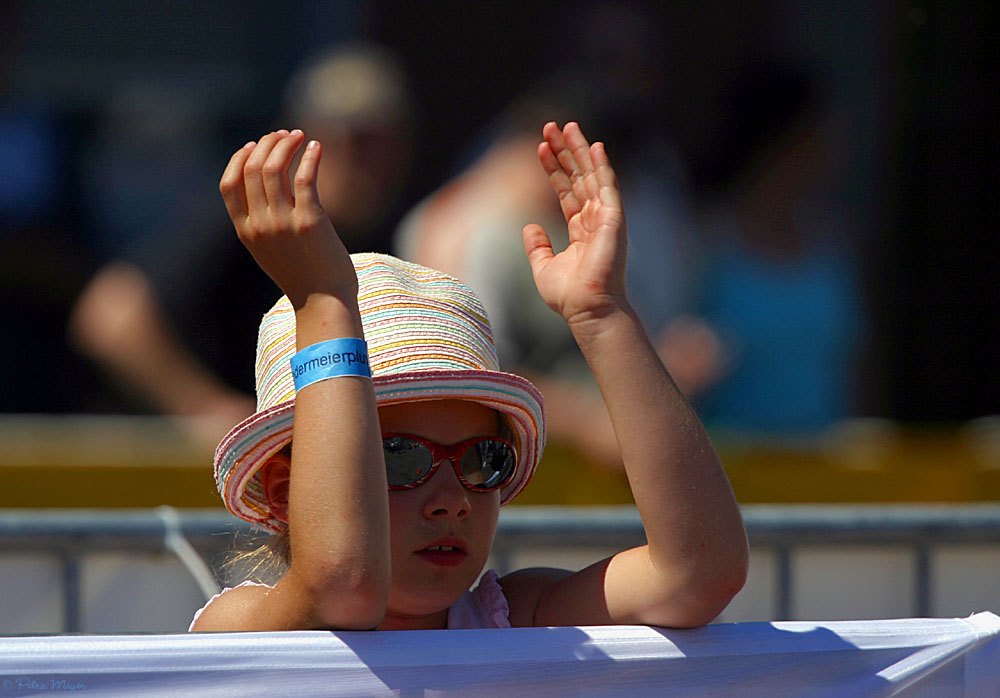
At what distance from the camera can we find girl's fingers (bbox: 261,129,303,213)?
1.71 meters

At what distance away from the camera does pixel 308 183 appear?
67.2 inches

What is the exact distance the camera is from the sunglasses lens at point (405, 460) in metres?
1.99

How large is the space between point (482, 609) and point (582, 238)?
0.65 meters

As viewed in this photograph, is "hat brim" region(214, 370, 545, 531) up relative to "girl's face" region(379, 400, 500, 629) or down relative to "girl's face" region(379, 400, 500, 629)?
up

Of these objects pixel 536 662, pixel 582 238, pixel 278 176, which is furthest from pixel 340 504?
pixel 582 238

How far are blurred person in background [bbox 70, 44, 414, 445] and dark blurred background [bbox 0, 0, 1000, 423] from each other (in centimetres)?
177

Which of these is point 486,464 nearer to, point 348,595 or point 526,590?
point 526,590

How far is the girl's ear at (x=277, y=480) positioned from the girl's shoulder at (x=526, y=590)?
40 cm

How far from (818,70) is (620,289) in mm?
4583

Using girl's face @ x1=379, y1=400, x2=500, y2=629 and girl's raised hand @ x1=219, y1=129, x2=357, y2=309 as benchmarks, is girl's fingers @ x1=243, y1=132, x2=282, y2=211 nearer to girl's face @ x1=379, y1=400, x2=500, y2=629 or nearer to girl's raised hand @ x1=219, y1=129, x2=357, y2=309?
girl's raised hand @ x1=219, y1=129, x2=357, y2=309

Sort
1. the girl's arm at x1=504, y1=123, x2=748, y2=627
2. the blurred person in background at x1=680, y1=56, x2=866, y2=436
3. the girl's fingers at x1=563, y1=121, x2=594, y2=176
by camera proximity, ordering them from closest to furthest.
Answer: the girl's arm at x1=504, y1=123, x2=748, y2=627 < the girl's fingers at x1=563, y1=121, x2=594, y2=176 < the blurred person in background at x1=680, y1=56, x2=866, y2=436

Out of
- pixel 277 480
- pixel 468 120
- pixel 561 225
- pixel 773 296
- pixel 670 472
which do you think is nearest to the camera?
pixel 670 472

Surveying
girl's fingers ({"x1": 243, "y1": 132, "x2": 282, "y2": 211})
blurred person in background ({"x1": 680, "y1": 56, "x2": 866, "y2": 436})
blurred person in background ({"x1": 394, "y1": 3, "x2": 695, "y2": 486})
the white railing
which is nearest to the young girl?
girl's fingers ({"x1": 243, "y1": 132, "x2": 282, "y2": 211})

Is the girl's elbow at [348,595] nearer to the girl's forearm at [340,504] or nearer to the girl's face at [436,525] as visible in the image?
the girl's forearm at [340,504]
